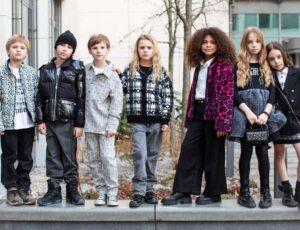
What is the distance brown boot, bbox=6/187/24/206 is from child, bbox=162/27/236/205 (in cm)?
149

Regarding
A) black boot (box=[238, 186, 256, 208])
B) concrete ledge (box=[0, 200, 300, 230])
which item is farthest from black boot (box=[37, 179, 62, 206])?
black boot (box=[238, 186, 256, 208])

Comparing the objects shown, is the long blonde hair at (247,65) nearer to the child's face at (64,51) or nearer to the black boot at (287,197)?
the black boot at (287,197)

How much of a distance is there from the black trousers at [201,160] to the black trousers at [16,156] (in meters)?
1.58

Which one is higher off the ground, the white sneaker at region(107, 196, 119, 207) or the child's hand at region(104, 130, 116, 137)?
the child's hand at region(104, 130, 116, 137)

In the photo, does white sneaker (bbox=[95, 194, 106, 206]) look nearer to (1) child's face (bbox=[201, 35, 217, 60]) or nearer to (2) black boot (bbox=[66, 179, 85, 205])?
(2) black boot (bbox=[66, 179, 85, 205])

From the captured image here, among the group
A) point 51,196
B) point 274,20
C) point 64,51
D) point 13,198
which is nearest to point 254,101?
point 64,51

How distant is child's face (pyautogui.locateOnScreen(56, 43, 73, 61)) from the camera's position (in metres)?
5.64

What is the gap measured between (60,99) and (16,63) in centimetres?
62

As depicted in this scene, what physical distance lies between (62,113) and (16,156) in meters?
0.69

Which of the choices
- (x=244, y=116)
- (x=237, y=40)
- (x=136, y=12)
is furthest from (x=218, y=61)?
(x=237, y=40)

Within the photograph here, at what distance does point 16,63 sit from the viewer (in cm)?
570

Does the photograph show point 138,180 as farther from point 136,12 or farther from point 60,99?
point 136,12

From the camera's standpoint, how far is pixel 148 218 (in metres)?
5.50

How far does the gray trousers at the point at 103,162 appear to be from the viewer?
5656 mm
